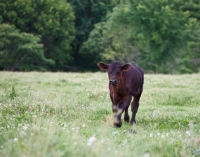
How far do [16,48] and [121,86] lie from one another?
122ft

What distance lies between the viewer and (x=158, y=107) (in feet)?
43.0

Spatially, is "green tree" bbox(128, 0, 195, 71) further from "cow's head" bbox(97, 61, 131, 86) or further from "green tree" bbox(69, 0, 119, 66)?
"cow's head" bbox(97, 61, 131, 86)

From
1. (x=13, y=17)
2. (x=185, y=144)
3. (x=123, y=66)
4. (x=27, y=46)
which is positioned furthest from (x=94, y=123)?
(x=13, y=17)

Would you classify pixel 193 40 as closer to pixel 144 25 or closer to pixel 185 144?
pixel 144 25

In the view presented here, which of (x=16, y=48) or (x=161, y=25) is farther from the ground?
(x=161, y=25)

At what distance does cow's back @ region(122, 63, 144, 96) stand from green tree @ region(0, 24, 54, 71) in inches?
1314

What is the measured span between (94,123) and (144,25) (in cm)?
3633

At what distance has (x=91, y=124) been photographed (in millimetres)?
9953

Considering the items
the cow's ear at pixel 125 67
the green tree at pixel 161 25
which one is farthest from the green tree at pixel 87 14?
the cow's ear at pixel 125 67

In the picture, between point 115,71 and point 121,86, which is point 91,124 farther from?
point 115,71

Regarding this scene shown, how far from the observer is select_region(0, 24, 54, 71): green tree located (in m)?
43.9

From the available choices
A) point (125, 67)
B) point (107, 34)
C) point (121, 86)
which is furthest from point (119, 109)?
point (107, 34)

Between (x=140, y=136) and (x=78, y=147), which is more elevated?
Result: (x=78, y=147)

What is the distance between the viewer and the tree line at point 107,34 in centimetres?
4462
